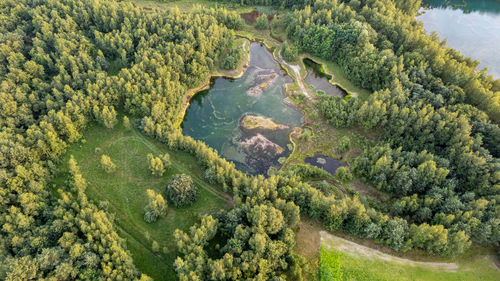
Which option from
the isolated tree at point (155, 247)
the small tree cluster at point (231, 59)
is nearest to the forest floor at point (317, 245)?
the isolated tree at point (155, 247)

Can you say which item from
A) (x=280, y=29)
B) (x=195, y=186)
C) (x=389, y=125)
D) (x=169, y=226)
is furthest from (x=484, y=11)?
(x=169, y=226)

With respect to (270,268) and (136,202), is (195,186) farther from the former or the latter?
(270,268)

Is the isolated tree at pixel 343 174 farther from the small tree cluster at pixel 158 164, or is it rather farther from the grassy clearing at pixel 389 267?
the small tree cluster at pixel 158 164

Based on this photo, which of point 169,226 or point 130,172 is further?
point 130,172

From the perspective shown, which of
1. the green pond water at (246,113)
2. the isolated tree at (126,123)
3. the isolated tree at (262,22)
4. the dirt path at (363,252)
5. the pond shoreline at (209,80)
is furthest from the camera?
the isolated tree at (262,22)

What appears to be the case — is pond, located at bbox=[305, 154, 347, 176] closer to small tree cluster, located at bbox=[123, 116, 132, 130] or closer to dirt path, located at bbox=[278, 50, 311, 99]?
dirt path, located at bbox=[278, 50, 311, 99]
